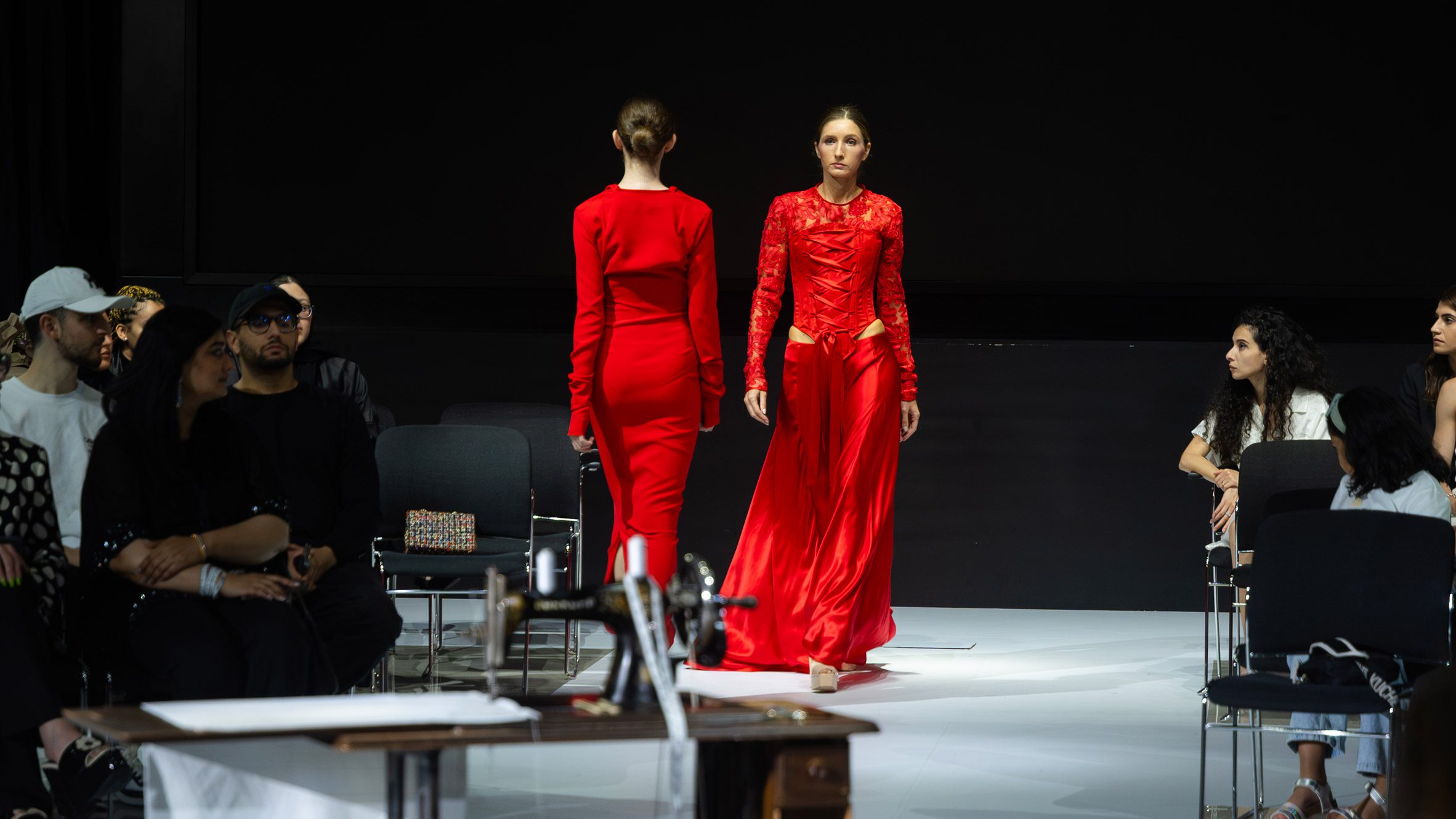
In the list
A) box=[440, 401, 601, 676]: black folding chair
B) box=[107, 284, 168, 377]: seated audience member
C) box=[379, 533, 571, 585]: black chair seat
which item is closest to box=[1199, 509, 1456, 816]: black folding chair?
box=[379, 533, 571, 585]: black chair seat

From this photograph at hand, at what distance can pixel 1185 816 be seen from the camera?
3.63 meters

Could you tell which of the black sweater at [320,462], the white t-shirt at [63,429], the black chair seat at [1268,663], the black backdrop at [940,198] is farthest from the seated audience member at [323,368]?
the black chair seat at [1268,663]

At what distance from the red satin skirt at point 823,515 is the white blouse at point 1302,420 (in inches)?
42.4

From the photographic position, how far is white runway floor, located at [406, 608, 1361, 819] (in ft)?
12.3

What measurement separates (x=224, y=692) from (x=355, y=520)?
831 mm

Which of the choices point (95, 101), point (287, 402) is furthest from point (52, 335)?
point (95, 101)

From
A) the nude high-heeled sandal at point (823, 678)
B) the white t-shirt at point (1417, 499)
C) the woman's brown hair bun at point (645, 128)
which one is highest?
the woman's brown hair bun at point (645, 128)

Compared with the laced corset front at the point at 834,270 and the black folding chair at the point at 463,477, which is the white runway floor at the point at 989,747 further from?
the laced corset front at the point at 834,270

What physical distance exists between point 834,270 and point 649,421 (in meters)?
0.80

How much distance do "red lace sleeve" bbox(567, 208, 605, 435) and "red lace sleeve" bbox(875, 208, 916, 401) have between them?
953 mm

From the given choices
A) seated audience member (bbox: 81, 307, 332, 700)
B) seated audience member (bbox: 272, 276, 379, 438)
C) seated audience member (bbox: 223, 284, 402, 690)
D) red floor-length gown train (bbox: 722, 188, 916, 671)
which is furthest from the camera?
seated audience member (bbox: 272, 276, 379, 438)

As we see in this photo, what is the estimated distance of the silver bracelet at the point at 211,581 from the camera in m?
3.36

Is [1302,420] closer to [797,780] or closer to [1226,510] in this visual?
[1226,510]

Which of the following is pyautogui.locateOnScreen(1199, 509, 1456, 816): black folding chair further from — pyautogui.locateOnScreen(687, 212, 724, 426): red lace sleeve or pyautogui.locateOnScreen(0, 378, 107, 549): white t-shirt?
pyautogui.locateOnScreen(0, 378, 107, 549): white t-shirt
